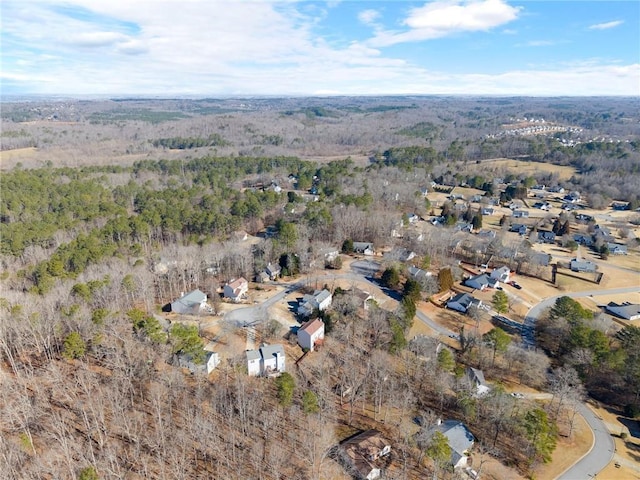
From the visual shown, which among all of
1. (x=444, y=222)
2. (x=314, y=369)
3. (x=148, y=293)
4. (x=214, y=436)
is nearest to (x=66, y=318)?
(x=148, y=293)

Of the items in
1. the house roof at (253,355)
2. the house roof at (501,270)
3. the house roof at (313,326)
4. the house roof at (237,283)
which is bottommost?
the house roof at (253,355)

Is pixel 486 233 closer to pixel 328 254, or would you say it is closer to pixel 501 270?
pixel 501 270

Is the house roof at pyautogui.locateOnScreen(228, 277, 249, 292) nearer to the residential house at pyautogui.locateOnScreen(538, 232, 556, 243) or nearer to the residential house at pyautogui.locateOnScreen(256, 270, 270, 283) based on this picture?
the residential house at pyautogui.locateOnScreen(256, 270, 270, 283)

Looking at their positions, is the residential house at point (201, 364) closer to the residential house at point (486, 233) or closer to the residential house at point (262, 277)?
the residential house at point (262, 277)

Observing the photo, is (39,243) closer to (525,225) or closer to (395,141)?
(525,225)

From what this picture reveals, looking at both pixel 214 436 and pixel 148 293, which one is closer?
pixel 214 436

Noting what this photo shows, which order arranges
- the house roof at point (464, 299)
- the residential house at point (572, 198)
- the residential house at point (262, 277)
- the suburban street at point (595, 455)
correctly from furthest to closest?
the residential house at point (572, 198) < the residential house at point (262, 277) < the house roof at point (464, 299) < the suburban street at point (595, 455)

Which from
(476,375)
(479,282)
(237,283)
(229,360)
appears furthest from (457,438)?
(237,283)

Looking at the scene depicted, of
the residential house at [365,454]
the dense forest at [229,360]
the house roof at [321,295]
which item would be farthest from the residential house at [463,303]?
the residential house at [365,454]
